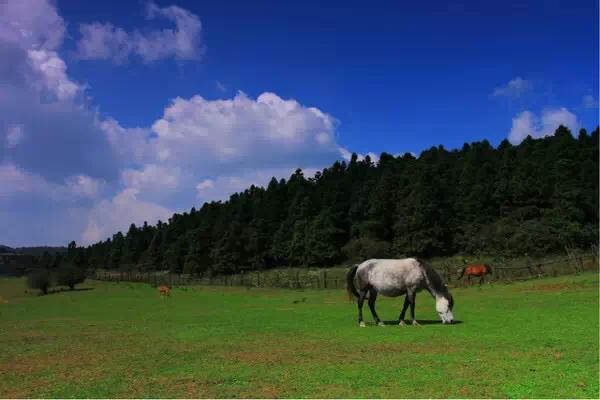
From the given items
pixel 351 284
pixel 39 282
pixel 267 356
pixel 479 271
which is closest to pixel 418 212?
pixel 479 271

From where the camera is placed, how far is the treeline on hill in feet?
193

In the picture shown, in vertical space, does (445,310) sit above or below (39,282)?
above

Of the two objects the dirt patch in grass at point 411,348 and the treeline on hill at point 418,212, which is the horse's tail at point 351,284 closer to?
the dirt patch in grass at point 411,348

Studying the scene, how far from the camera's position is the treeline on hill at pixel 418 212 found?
58.9m

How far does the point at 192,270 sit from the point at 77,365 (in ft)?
267

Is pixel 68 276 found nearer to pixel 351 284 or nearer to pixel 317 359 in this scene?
pixel 351 284

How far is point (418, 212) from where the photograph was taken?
69125 mm

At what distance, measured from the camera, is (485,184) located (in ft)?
231

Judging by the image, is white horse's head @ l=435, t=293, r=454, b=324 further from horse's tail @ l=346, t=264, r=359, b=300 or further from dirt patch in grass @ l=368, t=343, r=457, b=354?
dirt patch in grass @ l=368, t=343, r=457, b=354

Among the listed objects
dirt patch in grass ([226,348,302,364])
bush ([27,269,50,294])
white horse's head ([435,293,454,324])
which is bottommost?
bush ([27,269,50,294])

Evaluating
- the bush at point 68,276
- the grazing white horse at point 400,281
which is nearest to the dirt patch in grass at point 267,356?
the grazing white horse at point 400,281

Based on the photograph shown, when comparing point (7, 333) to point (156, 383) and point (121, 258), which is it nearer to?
point (156, 383)

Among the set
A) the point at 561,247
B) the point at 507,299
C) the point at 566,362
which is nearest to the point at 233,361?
the point at 566,362

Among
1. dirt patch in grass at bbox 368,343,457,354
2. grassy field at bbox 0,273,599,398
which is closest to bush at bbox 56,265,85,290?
grassy field at bbox 0,273,599,398
